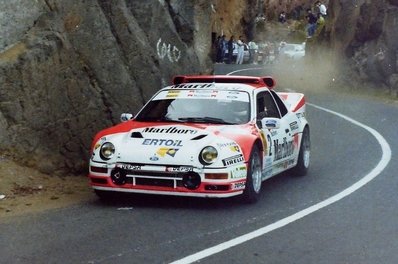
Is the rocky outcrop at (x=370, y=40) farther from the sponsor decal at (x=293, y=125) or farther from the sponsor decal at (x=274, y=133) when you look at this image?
the sponsor decal at (x=274, y=133)

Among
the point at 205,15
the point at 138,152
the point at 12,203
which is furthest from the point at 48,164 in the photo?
the point at 205,15

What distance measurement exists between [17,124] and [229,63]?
133ft

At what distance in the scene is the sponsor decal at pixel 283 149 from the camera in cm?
1074

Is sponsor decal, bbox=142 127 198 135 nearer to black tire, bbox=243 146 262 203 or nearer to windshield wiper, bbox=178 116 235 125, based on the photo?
windshield wiper, bbox=178 116 235 125

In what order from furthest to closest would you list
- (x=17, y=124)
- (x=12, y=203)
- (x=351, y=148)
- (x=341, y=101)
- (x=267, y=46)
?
(x=267, y=46) → (x=341, y=101) → (x=351, y=148) → (x=17, y=124) → (x=12, y=203)

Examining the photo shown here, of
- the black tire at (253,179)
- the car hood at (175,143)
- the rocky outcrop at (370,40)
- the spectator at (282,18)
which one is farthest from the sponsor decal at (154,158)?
the spectator at (282,18)

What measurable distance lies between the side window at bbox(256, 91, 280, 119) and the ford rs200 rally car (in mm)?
21

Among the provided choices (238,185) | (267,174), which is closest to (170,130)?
(238,185)

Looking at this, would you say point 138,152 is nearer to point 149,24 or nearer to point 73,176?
point 73,176

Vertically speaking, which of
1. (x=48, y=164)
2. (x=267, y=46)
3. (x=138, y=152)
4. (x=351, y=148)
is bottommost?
(x=267, y=46)

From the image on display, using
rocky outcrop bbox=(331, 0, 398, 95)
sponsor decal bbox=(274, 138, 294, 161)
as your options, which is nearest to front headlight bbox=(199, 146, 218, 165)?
sponsor decal bbox=(274, 138, 294, 161)

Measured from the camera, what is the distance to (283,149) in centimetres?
1109

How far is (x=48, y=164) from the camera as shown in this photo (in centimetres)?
1118

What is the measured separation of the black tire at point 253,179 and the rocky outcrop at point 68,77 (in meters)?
3.14
